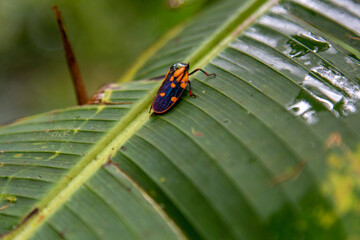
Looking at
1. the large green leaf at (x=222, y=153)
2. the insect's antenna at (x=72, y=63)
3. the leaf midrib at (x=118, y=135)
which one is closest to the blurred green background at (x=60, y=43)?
the leaf midrib at (x=118, y=135)

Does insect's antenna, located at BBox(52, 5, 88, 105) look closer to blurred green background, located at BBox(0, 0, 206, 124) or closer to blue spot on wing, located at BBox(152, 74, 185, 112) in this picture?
blue spot on wing, located at BBox(152, 74, 185, 112)

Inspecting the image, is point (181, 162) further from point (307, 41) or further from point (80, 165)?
point (307, 41)

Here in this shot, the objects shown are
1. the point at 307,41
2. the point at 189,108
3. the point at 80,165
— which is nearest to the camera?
the point at 80,165

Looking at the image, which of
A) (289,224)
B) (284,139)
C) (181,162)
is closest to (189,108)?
(181,162)

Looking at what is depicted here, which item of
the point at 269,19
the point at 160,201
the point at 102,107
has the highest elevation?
the point at 269,19

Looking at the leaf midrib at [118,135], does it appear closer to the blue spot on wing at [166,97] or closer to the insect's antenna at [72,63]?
the blue spot on wing at [166,97]
